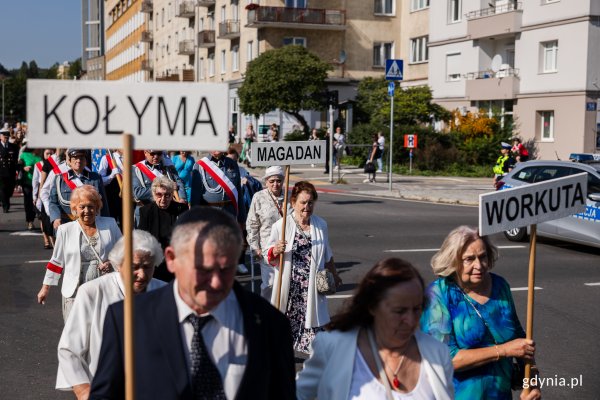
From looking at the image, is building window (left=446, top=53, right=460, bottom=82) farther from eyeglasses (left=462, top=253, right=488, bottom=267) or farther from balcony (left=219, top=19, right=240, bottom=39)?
eyeglasses (left=462, top=253, right=488, bottom=267)

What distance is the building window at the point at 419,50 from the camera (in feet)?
174

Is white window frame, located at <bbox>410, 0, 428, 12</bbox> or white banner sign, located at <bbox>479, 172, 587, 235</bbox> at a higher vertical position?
white window frame, located at <bbox>410, 0, 428, 12</bbox>

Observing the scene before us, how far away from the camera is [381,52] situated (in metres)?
57.8

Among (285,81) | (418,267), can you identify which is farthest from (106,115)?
(285,81)

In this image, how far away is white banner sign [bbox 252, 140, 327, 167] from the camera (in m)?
9.58

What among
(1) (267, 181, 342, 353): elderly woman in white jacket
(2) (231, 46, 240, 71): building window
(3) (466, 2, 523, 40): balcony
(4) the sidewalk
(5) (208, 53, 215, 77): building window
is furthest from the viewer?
(5) (208, 53, 215, 77): building window

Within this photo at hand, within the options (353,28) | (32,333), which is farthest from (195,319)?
(353,28)

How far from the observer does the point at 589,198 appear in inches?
574

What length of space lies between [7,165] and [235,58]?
1650 inches

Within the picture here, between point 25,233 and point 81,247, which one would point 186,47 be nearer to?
point 25,233

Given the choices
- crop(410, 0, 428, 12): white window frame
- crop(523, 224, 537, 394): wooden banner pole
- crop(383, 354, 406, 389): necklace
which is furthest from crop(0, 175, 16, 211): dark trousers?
crop(410, 0, 428, 12): white window frame

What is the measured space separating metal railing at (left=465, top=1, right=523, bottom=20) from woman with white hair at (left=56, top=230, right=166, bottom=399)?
39449 mm

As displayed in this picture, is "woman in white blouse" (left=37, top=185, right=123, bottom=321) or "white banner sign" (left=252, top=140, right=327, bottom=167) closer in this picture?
"woman in white blouse" (left=37, top=185, right=123, bottom=321)

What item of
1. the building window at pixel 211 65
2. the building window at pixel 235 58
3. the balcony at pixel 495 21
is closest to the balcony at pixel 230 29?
the building window at pixel 235 58
